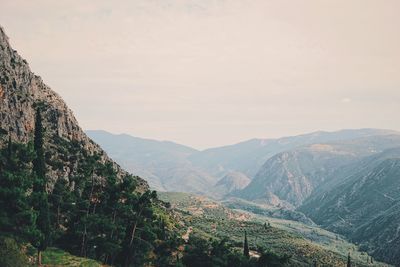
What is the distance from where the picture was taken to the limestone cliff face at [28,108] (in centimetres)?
11169

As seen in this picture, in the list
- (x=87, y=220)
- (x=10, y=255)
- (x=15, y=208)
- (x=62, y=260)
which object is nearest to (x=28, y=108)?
(x=87, y=220)

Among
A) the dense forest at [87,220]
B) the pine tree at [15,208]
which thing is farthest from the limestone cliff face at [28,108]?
the pine tree at [15,208]

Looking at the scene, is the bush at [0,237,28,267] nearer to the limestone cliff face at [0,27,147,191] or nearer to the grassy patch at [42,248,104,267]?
the grassy patch at [42,248,104,267]

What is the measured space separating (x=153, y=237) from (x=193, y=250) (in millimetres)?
17434

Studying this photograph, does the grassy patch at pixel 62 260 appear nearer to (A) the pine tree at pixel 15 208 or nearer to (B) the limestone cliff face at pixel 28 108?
(A) the pine tree at pixel 15 208

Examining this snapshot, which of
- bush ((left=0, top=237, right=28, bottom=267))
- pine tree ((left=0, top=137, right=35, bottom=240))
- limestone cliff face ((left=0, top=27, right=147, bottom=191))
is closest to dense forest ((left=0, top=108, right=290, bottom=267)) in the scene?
pine tree ((left=0, top=137, right=35, bottom=240))

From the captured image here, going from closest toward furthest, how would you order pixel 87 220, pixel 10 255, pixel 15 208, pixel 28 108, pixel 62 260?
pixel 10 255
pixel 15 208
pixel 62 260
pixel 87 220
pixel 28 108

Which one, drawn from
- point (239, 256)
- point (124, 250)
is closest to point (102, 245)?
point (124, 250)

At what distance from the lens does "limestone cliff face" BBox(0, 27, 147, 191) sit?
112 metres

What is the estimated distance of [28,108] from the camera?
120 meters

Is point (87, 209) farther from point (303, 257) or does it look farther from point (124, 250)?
point (303, 257)

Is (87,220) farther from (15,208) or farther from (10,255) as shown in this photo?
(10,255)

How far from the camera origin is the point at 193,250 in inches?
3681

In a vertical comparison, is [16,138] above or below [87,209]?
above
